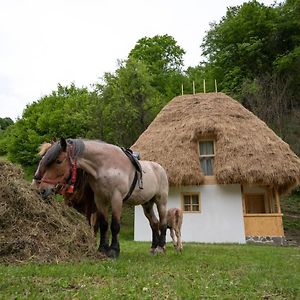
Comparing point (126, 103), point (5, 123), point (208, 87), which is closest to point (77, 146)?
point (126, 103)

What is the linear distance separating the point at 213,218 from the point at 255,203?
3.68 m

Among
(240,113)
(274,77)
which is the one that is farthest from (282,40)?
(240,113)

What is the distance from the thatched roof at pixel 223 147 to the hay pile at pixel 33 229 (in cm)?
1048

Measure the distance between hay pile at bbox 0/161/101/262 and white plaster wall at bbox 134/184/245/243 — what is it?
36.1ft

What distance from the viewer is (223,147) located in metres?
16.5

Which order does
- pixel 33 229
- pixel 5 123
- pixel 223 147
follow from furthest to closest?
pixel 5 123
pixel 223 147
pixel 33 229

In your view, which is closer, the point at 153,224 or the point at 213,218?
the point at 153,224

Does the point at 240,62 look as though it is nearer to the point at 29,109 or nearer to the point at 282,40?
the point at 282,40

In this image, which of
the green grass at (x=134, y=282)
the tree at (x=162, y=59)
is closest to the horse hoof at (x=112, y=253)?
the green grass at (x=134, y=282)

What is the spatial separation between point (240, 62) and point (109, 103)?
12915 mm

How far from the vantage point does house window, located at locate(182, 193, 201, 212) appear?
1669 cm

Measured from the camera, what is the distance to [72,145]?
17.9ft

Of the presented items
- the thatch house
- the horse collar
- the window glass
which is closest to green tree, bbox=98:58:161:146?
the thatch house

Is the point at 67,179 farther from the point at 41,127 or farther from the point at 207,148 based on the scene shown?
the point at 41,127
